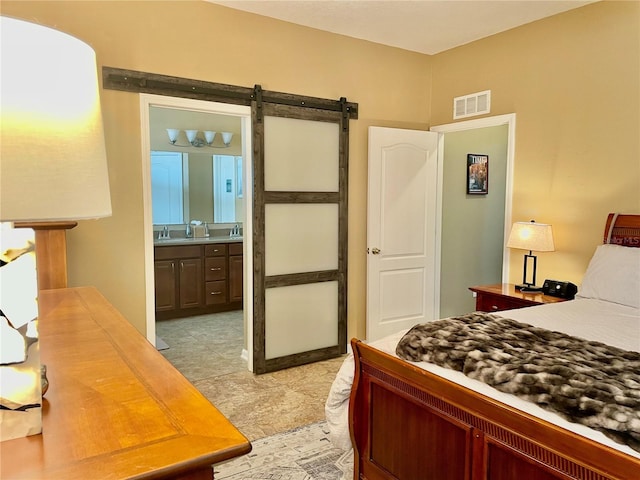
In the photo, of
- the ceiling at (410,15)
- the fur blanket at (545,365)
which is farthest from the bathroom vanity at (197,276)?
the fur blanket at (545,365)

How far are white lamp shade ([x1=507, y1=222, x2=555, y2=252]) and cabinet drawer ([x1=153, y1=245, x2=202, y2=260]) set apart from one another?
11.7 feet

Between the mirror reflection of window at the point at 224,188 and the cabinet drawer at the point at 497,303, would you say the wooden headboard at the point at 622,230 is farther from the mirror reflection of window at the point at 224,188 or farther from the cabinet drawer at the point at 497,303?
the mirror reflection of window at the point at 224,188

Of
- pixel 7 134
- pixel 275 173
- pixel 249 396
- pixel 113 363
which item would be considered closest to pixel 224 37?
pixel 275 173

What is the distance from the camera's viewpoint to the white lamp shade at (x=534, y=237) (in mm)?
3486

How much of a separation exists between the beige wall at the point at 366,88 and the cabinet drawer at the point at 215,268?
2039 millimetres

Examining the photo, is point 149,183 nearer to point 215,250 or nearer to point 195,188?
point 215,250

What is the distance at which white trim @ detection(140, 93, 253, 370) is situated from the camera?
11.0 feet

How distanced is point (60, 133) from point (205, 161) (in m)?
5.79

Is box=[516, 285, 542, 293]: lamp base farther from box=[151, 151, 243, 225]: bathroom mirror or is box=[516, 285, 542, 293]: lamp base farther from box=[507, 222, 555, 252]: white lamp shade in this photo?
box=[151, 151, 243, 225]: bathroom mirror

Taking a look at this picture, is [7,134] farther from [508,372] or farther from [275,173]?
[275,173]

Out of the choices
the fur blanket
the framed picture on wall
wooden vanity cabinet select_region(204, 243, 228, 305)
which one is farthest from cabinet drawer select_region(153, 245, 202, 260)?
the fur blanket

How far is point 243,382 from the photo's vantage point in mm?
3715

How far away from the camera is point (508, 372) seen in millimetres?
1656

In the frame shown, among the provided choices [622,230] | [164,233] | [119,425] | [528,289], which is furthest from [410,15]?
[164,233]
